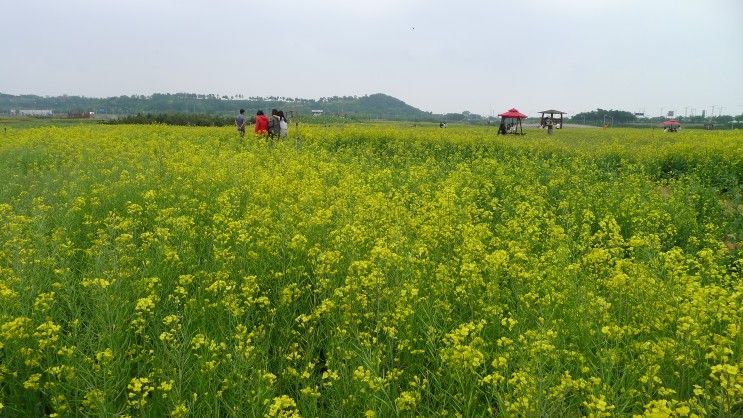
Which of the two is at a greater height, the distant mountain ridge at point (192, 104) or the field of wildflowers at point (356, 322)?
the distant mountain ridge at point (192, 104)

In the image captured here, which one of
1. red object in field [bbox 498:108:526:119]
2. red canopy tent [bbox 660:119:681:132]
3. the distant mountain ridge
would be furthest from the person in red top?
the distant mountain ridge

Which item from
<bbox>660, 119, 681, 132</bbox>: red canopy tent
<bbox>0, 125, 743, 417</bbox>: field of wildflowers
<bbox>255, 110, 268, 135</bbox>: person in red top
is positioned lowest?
<bbox>0, 125, 743, 417</bbox>: field of wildflowers

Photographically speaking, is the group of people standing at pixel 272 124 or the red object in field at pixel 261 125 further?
the group of people standing at pixel 272 124

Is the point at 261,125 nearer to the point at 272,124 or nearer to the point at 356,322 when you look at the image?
the point at 272,124

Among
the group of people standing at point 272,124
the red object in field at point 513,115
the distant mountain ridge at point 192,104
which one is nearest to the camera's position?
the group of people standing at point 272,124

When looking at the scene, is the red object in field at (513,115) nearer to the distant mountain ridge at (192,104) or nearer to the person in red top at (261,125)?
the person in red top at (261,125)

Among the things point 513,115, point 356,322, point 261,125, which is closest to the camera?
point 356,322

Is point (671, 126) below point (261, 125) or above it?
above

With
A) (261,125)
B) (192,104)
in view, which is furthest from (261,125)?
(192,104)

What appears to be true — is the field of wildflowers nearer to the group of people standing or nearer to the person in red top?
the person in red top

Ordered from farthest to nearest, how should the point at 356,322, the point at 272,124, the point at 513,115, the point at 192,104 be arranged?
the point at 192,104 < the point at 513,115 < the point at 272,124 < the point at 356,322

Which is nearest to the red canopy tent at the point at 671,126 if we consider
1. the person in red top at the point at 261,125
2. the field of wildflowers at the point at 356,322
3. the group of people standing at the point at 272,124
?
the group of people standing at the point at 272,124

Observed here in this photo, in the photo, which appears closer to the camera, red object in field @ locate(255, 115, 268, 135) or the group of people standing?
red object in field @ locate(255, 115, 268, 135)

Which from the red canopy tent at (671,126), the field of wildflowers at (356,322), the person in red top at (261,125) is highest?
the red canopy tent at (671,126)
